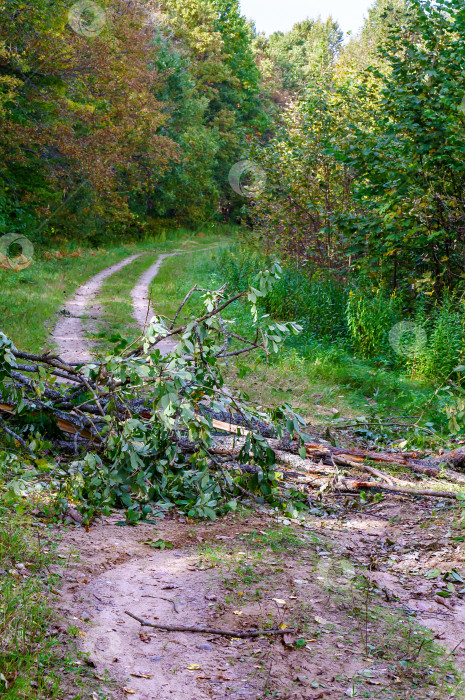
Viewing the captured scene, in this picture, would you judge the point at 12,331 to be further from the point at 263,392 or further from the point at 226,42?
the point at 226,42

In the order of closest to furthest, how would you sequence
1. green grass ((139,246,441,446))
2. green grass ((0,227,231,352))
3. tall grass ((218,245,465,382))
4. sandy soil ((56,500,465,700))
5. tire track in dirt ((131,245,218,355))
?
sandy soil ((56,500,465,700)) < green grass ((139,246,441,446)) < tall grass ((218,245,465,382)) < green grass ((0,227,231,352)) < tire track in dirt ((131,245,218,355))

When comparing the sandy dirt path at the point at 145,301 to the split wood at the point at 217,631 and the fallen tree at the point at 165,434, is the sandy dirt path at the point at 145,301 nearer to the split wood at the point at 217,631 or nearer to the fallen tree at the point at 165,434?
the fallen tree at the point at 165,434

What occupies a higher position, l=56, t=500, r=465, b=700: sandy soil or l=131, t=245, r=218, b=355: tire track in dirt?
l=131, t=245, r=218, b=355: tire track in dirt


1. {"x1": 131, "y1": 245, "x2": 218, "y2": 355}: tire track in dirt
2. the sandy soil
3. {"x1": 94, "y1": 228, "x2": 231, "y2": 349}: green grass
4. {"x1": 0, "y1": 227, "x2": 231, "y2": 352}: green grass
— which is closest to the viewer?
the sandy soil

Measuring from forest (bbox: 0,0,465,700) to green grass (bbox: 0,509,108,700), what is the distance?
0.01 meters

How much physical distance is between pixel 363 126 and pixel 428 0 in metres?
3.73

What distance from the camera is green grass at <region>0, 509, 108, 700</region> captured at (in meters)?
2.43

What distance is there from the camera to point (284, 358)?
10266 millimetres

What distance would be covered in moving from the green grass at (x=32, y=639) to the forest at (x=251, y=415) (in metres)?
0.01

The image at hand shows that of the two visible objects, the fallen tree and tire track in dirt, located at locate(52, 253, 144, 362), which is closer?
the fallen tree

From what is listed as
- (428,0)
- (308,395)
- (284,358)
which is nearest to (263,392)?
(308,395)

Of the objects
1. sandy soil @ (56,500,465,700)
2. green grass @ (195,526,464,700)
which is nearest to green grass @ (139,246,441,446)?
sandy soil @ (56,500,465,700)

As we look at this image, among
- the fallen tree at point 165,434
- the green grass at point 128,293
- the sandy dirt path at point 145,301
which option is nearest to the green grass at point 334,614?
the fallen tree at point 165,434

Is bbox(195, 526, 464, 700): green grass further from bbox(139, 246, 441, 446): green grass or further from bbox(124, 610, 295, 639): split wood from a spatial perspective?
bbox(139, 246, 441, 446): green grass
